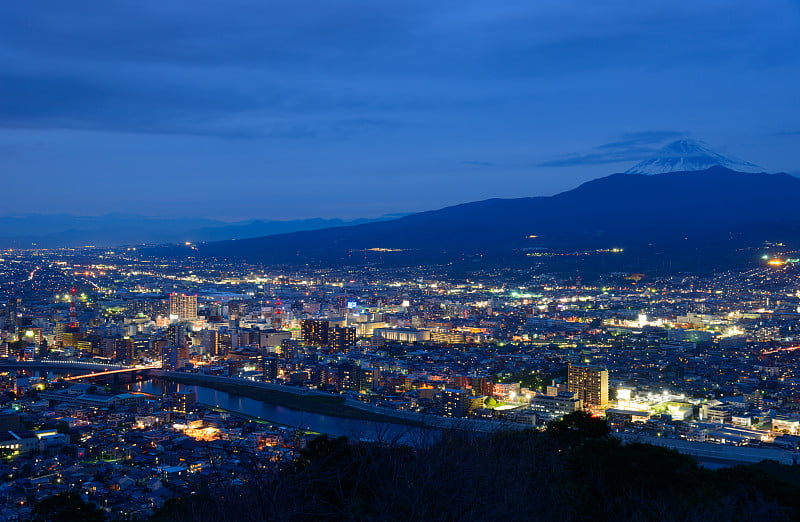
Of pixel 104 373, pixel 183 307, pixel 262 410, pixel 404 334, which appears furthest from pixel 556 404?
pixel 183 307

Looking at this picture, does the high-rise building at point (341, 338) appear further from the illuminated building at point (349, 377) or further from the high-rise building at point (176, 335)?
the illuminated building at point (349, 377)

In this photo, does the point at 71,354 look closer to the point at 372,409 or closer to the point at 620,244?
the point at 372,409

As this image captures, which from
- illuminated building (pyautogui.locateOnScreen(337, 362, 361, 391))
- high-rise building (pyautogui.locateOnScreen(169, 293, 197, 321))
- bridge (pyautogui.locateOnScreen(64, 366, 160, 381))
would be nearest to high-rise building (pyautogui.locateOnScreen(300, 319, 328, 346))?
bridge (pyautogui.locateOnScreen(64, 366, 160, 381))

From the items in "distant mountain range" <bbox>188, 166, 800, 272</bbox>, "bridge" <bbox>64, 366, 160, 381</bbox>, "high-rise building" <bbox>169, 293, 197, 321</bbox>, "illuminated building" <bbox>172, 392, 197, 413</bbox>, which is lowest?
"bridge" <bbox>64, 366, 160, 381</bbox>

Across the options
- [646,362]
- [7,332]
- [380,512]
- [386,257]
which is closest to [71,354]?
[7,332]

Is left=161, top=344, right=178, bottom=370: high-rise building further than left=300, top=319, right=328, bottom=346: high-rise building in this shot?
No

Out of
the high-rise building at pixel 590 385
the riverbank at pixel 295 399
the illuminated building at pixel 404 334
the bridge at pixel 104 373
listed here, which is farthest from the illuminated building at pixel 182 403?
the illuminated building at pixel 404 334

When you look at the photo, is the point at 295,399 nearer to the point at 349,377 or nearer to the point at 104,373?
the point at 349,377

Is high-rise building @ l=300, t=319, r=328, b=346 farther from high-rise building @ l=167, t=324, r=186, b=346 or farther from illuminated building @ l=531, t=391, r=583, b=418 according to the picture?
illuminated building @ l=531, t=391, r=583, b=418

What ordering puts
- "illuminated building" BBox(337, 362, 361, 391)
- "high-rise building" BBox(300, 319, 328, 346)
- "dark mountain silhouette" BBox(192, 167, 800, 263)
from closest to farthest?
"illuminated building" BBox(337, 362, 361, 391) → "high-rise building" BBox(300, 319, 328, 346) → "dark mountain silhouette" BBox(192, 167, 800, 263)
